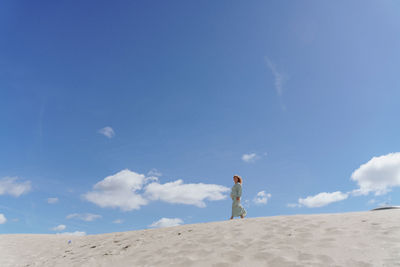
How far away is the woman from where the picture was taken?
12.0 m

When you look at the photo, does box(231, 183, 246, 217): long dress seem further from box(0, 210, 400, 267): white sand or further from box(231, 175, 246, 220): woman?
box(0, 210, 400, 267): white sand

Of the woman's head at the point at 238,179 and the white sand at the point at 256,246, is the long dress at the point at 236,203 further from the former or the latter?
the white sand at the point at 256,246

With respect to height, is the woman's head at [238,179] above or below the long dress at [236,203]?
above

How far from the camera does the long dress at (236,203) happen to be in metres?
12.0

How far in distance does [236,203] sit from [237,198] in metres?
0.23

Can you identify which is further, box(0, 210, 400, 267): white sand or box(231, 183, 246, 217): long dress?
box(231, 183, 246, 217): long dress

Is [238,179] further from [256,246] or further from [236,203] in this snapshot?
[256,246]

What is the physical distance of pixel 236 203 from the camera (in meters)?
12.1

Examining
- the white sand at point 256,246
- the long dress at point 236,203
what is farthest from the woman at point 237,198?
the white sand at point 256,246

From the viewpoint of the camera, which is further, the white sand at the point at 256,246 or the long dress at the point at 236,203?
the long dress at the point at 236,203

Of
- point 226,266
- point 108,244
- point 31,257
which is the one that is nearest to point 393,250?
point 226,266

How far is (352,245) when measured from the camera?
5.83 metres

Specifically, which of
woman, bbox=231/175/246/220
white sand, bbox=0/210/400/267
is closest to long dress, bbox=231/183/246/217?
woman, bbox=231/175/246/220

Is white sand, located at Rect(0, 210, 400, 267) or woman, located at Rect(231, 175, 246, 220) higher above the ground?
woman, located at Rect(231, 175, 246, 220)
